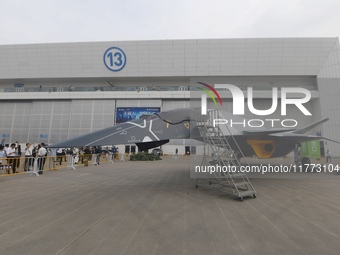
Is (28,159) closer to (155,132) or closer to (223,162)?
(155,132)

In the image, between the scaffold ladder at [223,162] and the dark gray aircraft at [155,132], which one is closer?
the dark gray aircraft at [155,132]

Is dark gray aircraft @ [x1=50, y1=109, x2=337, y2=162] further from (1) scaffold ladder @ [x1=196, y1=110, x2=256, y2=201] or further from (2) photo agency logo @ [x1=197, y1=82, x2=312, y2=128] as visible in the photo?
(2) photo agency logo @ [x1=197, y1=82, x2=312, y2=128]

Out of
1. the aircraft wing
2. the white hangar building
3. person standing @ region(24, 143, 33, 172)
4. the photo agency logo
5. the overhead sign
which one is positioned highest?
the white hangar building

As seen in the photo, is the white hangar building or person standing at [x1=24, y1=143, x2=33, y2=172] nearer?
person standing at [x1=24, y1=143, x2=33, y2=172]

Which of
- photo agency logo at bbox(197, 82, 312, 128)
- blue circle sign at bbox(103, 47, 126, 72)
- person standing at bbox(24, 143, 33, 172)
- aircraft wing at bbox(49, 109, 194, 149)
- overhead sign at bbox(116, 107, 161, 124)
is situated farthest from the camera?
blue circle sign at bbox(103, 47, 126, 72)

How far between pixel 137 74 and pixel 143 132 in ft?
138

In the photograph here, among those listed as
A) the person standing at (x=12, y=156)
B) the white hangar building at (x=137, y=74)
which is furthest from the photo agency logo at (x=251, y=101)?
the white hangar building at (x=137, y=74)

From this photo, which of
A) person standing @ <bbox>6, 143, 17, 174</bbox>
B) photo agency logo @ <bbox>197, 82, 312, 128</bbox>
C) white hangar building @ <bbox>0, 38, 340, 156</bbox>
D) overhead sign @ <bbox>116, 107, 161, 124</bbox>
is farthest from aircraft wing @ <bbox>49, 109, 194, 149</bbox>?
overhead sign @ <bbox>116, 107, 161, 124</bbox>

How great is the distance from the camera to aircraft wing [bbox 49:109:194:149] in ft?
22.7

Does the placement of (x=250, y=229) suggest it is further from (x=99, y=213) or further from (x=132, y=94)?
(x=132, y=94)

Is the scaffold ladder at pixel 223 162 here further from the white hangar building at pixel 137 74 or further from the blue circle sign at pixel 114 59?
the blue circle sign at pixel 114 59

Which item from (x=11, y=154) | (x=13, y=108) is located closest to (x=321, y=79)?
(x=11, y=154)

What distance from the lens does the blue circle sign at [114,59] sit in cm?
4575

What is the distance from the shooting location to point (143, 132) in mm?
7672
